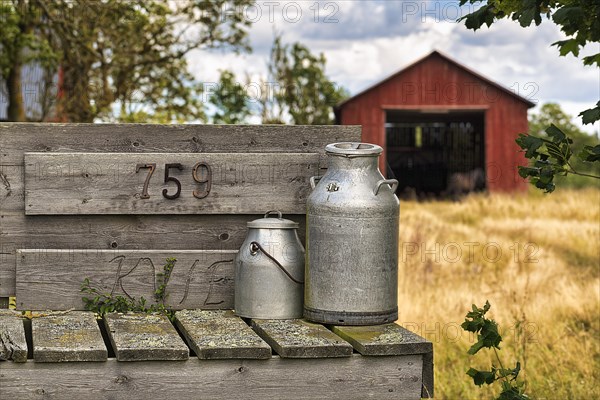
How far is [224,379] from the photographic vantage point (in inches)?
130

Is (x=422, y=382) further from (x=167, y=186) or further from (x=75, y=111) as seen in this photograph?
(x=75, y=111)

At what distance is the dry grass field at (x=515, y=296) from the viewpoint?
5.59 m

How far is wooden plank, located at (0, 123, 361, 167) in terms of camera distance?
4199 mm

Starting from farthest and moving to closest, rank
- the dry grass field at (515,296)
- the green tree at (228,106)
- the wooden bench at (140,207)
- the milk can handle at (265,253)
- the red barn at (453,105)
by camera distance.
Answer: the green tree at (228,106) < the red barn at (453,105) < the dry grass field at (515,296) < the wooden bench at (140,207) < the milk can handle at (265,253)

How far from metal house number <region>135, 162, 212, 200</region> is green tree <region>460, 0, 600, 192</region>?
1.46 meters

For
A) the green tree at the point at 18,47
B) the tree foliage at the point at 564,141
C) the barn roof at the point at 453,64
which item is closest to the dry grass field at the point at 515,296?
the tree foliage at the point at 564,141

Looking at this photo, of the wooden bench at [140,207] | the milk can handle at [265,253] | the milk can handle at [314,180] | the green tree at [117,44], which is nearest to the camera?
the milk can handle at [265,253]

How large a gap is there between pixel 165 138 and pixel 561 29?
6.54ft

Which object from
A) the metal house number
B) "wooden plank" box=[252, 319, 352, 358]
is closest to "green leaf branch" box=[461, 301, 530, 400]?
"wooden plank" box=[252, 319, 352, 358]

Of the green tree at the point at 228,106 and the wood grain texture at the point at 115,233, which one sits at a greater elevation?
the green tree at the point at 228,106

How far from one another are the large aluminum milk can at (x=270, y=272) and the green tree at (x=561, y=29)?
1.13 meters

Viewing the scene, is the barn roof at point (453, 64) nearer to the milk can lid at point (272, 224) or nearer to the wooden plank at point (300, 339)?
the milk can lid at point (272, 224)

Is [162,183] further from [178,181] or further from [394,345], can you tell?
[394,345]

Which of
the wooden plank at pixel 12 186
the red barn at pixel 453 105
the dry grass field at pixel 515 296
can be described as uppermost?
the red barn at pixel 453 105
